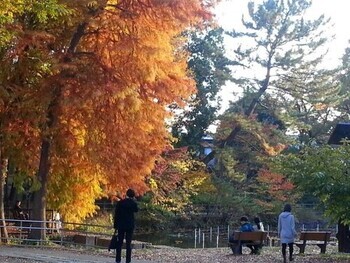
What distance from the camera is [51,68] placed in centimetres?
1858

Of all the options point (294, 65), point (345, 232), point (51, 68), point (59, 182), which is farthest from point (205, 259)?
point (294, 65)

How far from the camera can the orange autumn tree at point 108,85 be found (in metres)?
18.7

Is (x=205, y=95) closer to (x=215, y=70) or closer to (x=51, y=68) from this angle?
(x=215, y=70)

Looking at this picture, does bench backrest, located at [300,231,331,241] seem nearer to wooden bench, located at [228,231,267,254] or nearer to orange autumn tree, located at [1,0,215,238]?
wooden bench, located at [228,231,267,254]

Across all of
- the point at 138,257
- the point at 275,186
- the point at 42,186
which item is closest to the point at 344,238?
the point at 138,257

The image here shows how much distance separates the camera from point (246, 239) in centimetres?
1723

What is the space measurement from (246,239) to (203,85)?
1068 inches

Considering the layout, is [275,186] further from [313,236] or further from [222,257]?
[222,257]

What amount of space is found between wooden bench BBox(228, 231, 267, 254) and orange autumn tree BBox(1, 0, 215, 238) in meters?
5.02

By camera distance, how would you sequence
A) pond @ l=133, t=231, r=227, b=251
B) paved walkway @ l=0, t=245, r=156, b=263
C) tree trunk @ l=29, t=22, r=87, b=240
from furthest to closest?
1. pond @ l=133, t=231, r=227, b=251
2. tree trunk @ l=29, t=22, r=87, b=240
3. paved walkway @ l=0, t=245, r=156, b=263

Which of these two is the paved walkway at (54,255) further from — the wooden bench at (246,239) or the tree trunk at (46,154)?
the wooden bench at (246,239)

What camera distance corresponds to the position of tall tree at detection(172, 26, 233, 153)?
42.8m

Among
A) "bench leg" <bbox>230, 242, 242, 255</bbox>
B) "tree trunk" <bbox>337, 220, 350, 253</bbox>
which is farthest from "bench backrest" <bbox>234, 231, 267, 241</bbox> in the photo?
"tree trunk" <bbox>337, 220, 350, 253</bbox>

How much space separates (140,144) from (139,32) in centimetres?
387
